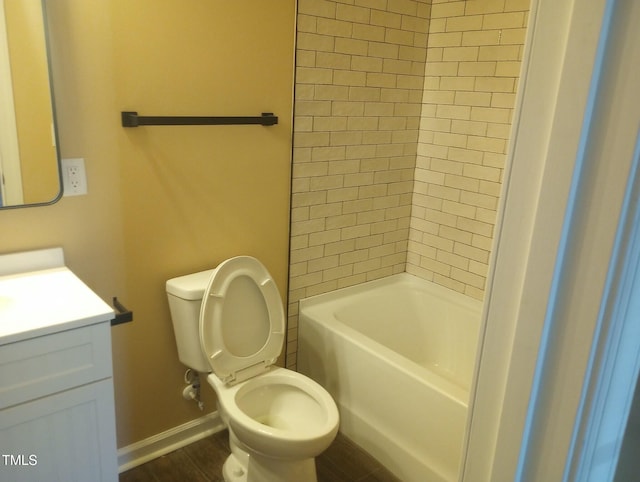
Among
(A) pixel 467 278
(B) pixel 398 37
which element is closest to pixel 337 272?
(A) pixel 467 278

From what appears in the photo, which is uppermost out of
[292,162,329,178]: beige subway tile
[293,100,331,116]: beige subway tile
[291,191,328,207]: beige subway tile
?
[293,100,331,116]: beige subway tile

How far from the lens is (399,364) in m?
2.15

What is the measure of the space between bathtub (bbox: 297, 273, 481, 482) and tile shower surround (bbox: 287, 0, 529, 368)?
10 cm

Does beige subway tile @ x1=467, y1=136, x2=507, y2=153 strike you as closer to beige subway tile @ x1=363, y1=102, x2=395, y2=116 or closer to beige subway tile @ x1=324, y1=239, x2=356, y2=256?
beige subway tile @ x1=363, y1=102, x2=395, y2=116

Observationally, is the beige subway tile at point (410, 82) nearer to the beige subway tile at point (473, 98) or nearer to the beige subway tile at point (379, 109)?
the beige subway tile at point (379, 109)

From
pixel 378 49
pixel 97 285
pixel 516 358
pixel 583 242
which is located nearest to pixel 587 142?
pixel 583 242

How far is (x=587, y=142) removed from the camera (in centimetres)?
40

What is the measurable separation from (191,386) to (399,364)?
36.3 inches

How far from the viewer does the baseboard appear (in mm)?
2170

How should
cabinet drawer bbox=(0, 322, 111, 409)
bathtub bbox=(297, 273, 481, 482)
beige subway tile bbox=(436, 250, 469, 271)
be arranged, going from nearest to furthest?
cabinet drawer bbox=(0, 322, 111, 409), bathtub bbox=(297, 273, 481, 482), beige subway tile bbox=(436, 250, 469, 271)

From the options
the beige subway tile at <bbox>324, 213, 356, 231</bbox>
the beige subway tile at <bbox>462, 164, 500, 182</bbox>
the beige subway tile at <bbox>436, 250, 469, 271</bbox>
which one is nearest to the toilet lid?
the beige subway tile at <bbox>324, 213, 356, 231</bbox>

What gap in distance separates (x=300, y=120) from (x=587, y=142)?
2.02 meters

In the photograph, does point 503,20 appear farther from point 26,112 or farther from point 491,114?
point 26,112

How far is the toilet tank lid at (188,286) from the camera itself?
201 cm
